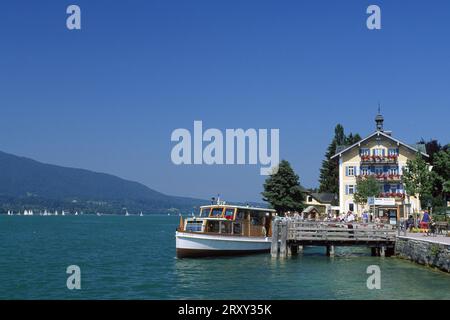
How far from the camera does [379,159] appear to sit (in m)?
68.5

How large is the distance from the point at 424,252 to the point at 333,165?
5938 cm

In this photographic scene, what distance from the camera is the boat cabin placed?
39.0 meters

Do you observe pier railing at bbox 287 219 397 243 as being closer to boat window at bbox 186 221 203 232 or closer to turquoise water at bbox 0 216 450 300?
turquoise water at bbox 0 216 450 300

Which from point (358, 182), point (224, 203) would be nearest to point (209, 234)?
point (224, 203)

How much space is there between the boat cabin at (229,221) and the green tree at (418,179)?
18.5 meters

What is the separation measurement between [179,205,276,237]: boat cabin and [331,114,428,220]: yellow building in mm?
28578

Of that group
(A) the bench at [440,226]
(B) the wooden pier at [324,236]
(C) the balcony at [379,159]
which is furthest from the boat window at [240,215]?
(C) the balcony at [379,159]

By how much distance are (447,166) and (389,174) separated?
29.0 ft

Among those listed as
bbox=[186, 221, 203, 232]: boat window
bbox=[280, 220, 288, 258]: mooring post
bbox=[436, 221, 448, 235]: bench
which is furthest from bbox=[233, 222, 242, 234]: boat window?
bbox=[436, 221, 448, 235]: bench

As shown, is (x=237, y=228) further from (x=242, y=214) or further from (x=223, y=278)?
(x=223, y=278)

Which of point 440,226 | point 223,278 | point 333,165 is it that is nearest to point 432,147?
point 333,165

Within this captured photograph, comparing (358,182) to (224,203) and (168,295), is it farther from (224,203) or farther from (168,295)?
(168,295)

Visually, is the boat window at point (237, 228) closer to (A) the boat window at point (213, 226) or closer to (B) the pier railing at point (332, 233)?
(A) the boat window at point (213, 226)

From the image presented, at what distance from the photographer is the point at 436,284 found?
24.8 m
